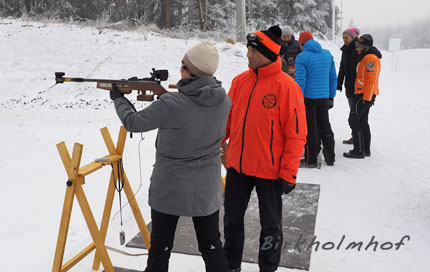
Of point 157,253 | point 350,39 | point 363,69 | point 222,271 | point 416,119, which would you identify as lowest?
point 416,119

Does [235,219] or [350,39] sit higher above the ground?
[350,39]

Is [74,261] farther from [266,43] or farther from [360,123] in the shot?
A: [360,123]

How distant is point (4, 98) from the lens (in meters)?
11.0

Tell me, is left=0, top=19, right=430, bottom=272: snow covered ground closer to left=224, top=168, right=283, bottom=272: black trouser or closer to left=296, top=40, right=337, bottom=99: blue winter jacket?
left=224, top=168, right=283, bottom=272: black trouser

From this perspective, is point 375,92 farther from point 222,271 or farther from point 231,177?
point 222,271

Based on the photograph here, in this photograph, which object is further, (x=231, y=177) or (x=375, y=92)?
(x=375, y=92)

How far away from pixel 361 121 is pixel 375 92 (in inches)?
19.9

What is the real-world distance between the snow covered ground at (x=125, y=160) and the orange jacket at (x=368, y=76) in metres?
1.07

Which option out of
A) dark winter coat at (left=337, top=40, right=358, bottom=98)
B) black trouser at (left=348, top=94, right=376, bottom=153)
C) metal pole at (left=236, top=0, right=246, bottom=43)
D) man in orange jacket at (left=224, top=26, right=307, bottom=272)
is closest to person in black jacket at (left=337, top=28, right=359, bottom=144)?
dark winter coat at (left=337, top=40, right=358, bottom=98)

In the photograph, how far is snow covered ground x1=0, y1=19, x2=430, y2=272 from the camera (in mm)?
3484

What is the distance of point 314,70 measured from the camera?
533cm

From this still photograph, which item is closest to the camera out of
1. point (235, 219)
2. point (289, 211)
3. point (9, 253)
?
point (235, 219)

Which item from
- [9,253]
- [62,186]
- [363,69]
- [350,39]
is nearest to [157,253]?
[9,253]

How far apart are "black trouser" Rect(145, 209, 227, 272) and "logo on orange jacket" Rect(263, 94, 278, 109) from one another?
0.82 meters
